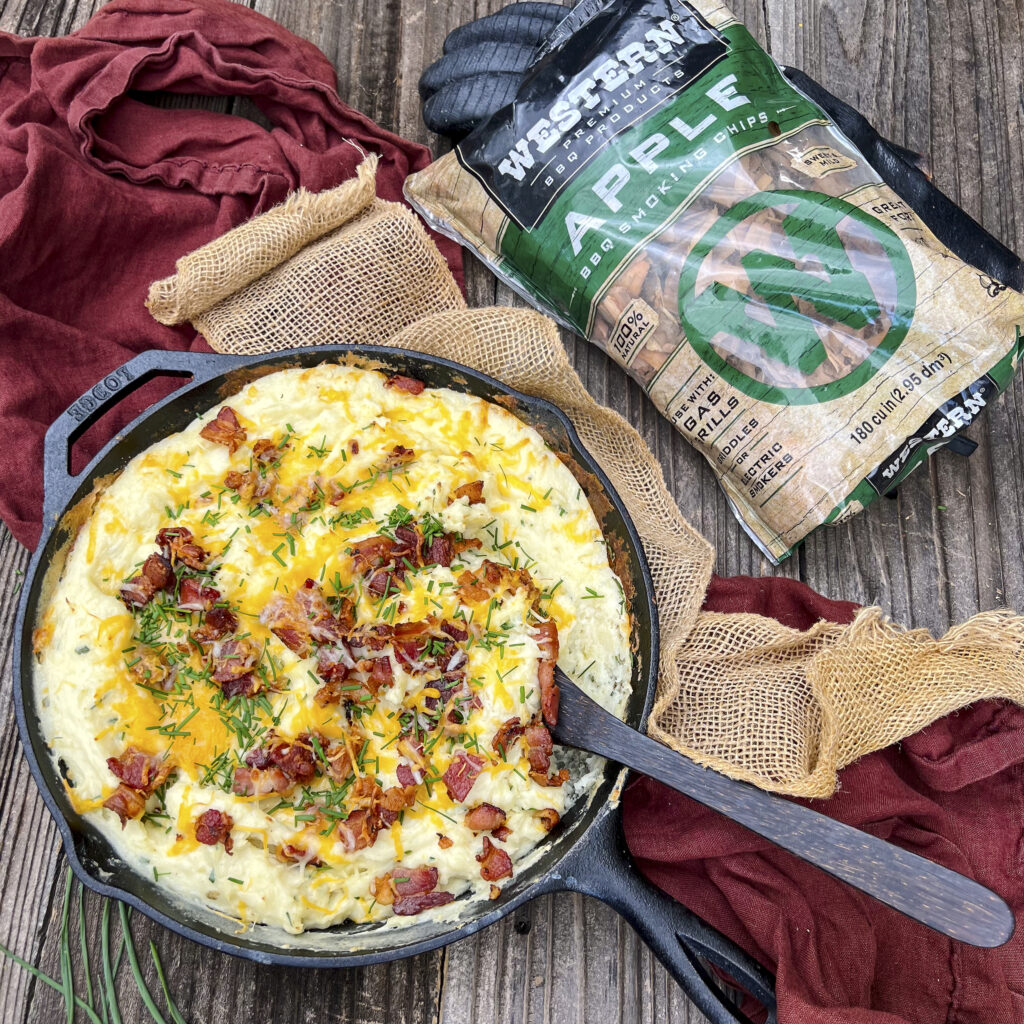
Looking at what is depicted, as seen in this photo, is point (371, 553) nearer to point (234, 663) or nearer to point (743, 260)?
point (234, 663)

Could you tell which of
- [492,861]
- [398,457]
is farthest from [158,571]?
[492,861]

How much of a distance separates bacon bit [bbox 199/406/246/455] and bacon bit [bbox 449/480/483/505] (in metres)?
0.48

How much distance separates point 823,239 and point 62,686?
6.42ft

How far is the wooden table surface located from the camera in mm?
2086

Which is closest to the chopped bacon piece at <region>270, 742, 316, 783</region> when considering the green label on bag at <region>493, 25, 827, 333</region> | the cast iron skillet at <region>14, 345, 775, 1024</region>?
the cast iron skillet at <region>14, 345, 775, 1024</region>

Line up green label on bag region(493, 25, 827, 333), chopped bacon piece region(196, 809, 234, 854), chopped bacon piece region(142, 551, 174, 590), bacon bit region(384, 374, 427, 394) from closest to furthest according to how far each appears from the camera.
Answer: chopped bacon piece region(196, 809, 234, 854), chopped bacon piece region(142, 551, 174, 590), bacon bit region(384, 374, 427, 394), green label on bag region(493, 25, 827, 333)

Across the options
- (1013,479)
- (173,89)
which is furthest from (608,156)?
(1013,479)

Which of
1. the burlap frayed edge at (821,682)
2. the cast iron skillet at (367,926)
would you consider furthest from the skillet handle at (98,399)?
the burlap frayed edge at (821,682)

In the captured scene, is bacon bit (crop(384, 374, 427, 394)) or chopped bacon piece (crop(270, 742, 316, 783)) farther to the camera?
bacon bit (crop(384, 374, 427, 394))

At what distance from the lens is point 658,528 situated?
2.14 m

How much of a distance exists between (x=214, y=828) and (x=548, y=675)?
0.70 metres

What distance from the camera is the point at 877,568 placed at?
231cm

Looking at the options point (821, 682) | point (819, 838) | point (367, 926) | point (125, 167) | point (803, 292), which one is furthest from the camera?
point (125, 167)

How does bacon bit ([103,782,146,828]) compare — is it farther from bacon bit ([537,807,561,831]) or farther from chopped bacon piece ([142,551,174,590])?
bacon bit ([537,807,561,831])
